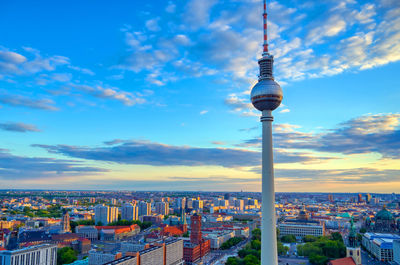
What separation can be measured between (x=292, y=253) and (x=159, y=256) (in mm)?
35898

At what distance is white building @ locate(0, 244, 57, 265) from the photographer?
53812 millimetres

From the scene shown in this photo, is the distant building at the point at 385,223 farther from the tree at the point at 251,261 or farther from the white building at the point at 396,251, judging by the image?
the tree at the point at 251,261

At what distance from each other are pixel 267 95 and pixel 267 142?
18.8 feet

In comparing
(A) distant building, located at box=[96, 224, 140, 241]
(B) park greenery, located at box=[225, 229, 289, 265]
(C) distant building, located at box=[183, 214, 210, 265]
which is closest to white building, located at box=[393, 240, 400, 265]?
(B) park greenery, located at box=[225, 229, 289, 265]

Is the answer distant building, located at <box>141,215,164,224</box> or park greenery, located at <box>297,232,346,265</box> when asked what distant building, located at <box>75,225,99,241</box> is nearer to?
distant building, located at <box>141,215,164,224</box>

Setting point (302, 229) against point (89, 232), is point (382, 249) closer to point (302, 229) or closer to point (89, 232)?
point (302, 229)

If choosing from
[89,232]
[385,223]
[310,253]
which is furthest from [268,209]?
[385,223]

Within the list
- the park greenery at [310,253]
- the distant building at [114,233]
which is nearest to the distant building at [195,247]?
the park greenery at [310,253]

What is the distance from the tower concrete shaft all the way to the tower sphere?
385cm

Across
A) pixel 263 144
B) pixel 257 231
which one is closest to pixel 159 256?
pixel 263 144

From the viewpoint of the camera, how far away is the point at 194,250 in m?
76.7

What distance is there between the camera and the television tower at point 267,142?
3856 cm

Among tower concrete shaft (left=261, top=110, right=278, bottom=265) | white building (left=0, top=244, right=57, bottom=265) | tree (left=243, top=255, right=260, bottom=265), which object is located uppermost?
tower concrete shaft (left=261, top=110, right=278, bottom=265)

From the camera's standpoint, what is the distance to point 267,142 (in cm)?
4097
